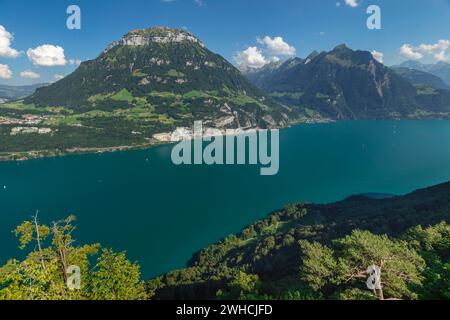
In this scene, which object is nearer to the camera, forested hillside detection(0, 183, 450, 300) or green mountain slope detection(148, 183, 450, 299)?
forested hillside detection(0, 183, 450, 300)

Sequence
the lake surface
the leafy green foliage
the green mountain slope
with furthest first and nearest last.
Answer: the lake surface
the green mountain slope
the leafy green foliage

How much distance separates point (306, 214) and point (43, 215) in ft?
301

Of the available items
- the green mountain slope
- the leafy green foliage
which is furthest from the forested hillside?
the green mountain slope

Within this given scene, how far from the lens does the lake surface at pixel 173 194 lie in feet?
322

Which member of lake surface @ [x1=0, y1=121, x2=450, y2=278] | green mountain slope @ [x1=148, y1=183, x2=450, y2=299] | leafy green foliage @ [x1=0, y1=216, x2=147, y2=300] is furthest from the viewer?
lake surface @ [x1=0, y1=121, x2=450, y2=278]

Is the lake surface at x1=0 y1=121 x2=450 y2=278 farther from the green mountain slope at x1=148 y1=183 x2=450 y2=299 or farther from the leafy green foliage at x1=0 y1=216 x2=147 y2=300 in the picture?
the leafy green foliage at x1=0 y1=216 x2=147 y2=300

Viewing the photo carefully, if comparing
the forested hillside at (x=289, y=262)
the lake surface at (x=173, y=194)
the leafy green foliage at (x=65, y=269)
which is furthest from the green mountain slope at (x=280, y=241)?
the leafy green foliage at (x=65, y=269)

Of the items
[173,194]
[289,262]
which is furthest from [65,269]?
[173,194]

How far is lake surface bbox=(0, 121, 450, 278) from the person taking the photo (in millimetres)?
98000

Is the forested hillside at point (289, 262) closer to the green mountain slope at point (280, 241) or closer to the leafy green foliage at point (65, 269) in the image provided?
the leafy green foliage at point (65, 269)
